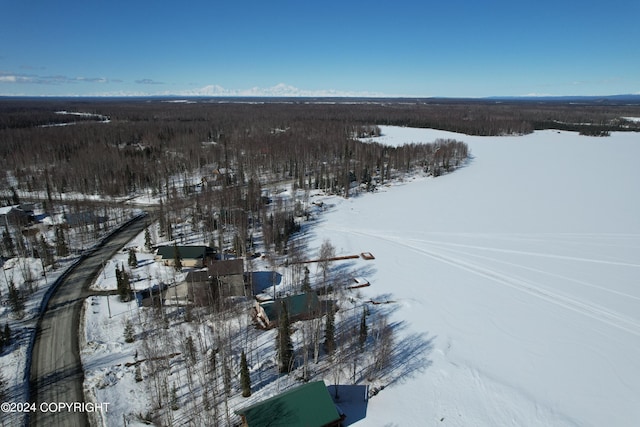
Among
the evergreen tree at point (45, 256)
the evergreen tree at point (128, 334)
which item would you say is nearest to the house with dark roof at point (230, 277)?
the evergreen tree at point (128, 334)

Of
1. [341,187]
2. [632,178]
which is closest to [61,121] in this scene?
[341,187]

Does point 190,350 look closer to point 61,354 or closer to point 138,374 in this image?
point 138,374

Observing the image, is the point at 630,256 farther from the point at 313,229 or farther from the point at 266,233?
the point at 266,233

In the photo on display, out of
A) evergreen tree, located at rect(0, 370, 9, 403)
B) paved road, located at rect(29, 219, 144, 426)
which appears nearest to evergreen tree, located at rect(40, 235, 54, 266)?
paved road, located at rect(29, 219, 144, 426)

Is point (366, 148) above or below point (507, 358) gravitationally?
above

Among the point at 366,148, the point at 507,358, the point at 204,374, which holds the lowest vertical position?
the point at 507,358

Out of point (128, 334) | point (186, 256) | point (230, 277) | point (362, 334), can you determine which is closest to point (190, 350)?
point (128, 334)

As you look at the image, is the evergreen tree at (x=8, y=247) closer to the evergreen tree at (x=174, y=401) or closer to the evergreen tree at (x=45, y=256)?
the evergreen tree at (x=45, y=256)
